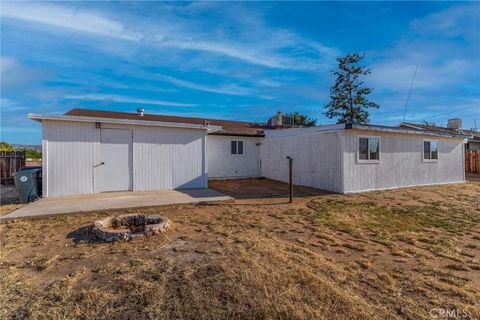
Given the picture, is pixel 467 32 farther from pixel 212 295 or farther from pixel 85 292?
pixel 85 292

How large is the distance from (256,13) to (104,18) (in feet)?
17.6

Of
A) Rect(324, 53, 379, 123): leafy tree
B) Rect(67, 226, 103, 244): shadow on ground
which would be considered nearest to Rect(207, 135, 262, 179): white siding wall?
Rect(67, 226, 103, 244): shadow on ground

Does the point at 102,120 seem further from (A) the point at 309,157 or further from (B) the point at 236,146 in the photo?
(A) the point at 309,157

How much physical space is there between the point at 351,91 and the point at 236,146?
16794 mm

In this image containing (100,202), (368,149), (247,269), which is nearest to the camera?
(247,269)

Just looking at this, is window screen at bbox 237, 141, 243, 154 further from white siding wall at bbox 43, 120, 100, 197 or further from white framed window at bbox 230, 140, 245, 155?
white siding wall at bbox 43, 120, 100, 197

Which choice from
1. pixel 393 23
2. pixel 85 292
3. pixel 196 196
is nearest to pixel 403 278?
pixel 85 292

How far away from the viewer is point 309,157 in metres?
11.0

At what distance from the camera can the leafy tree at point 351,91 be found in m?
24.4

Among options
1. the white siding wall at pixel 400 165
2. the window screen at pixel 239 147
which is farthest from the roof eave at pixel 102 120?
the white siding wall at pixel 400 165

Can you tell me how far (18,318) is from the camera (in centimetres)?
222

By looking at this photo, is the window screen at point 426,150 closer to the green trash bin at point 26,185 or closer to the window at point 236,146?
the window at point 236,146

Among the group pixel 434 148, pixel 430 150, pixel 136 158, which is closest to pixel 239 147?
pixel 136 158

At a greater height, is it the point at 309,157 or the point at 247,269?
the point at 309,157
